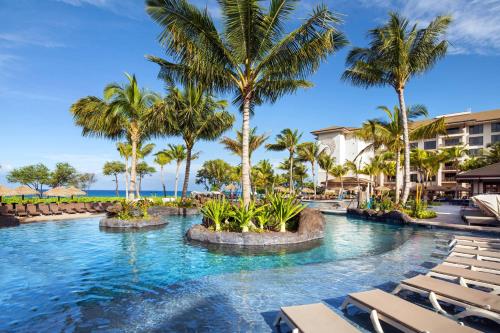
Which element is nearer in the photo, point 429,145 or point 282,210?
point 282,210

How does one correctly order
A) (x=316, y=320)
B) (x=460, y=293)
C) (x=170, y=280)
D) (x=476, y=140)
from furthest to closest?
(x=476, y=140) < (x=170, y=280) < (x=460, y=293) < (x=316, y=320)

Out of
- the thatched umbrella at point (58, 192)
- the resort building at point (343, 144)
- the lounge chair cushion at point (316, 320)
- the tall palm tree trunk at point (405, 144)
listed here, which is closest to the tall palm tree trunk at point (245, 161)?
the lounge chair cushion at point (316, 320)

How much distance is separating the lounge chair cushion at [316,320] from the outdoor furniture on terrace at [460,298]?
1852 millimetres

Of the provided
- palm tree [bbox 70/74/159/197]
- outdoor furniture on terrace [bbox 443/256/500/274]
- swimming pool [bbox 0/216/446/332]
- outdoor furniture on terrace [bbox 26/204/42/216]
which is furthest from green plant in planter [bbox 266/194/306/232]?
outdoor furniture on terrace [bbox 26/204/42/216]

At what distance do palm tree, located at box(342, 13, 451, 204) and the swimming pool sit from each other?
436 inches

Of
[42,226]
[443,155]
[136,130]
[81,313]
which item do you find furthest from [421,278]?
[443,155]

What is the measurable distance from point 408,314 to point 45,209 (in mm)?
23023

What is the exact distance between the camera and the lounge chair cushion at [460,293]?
13.4 feet

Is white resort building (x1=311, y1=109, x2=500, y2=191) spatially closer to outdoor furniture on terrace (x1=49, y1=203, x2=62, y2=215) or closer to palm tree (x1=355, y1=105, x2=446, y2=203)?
palm tree (x1=355, y1=105, x2=446, y2=203)

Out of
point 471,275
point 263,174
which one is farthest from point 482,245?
point 263,174

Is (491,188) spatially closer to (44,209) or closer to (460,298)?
(460,298)

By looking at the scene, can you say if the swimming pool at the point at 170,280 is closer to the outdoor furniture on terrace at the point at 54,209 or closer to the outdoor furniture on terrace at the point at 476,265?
the outdoor furniture on terrace at the point at 476,265

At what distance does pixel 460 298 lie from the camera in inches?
169

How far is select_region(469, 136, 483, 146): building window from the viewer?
176 ft
